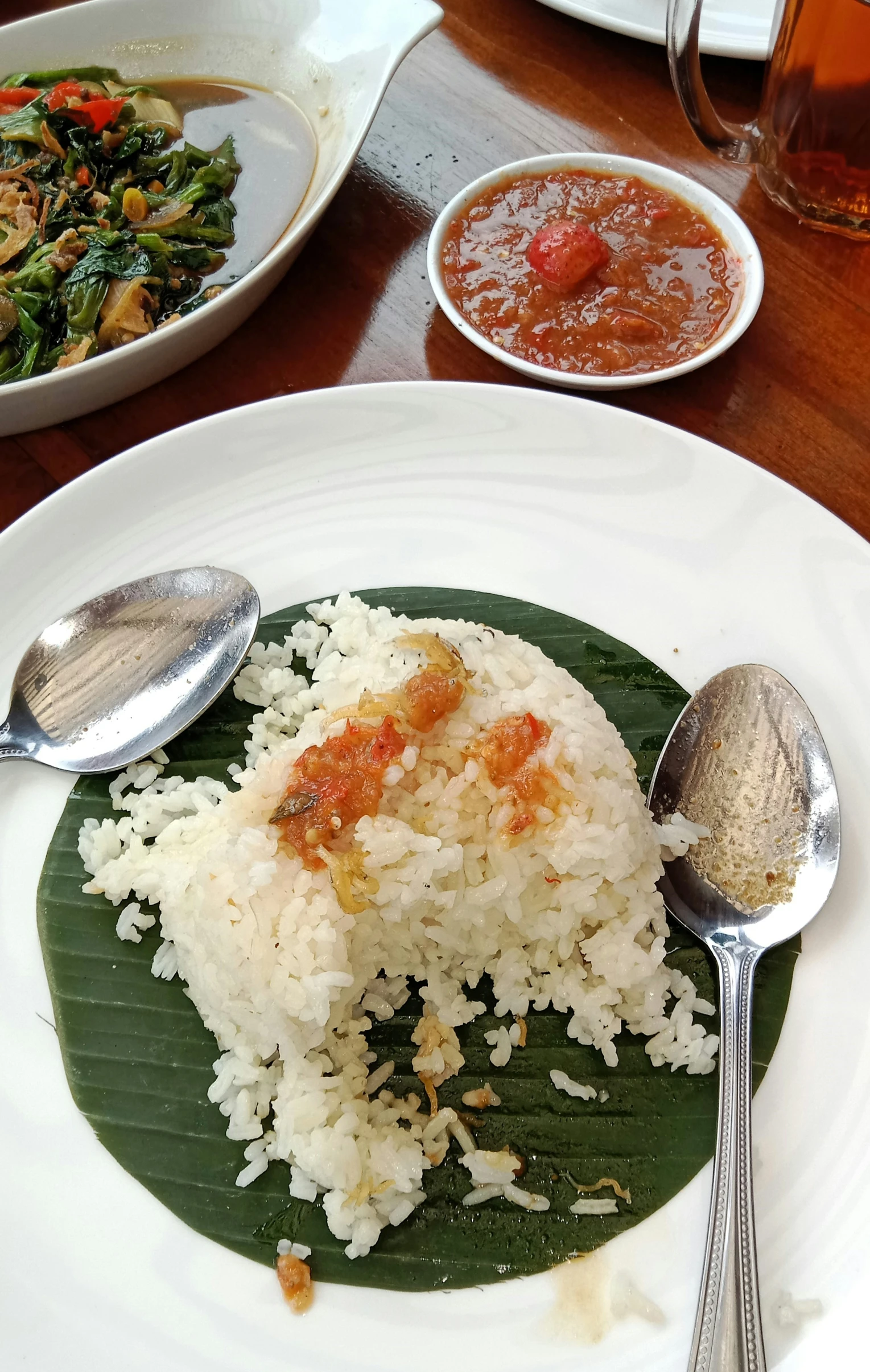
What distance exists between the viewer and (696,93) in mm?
2701

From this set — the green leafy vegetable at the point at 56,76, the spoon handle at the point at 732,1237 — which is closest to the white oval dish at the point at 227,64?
the green leafy vegetable at the point at 56,76

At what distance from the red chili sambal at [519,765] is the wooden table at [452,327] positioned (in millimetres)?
1047

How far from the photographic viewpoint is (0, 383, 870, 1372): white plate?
1455 mm

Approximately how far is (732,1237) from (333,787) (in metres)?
0.96

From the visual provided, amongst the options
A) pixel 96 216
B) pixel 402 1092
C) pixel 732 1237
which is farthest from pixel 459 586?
pixel 96 216

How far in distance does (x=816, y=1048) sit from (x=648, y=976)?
0.97 ft

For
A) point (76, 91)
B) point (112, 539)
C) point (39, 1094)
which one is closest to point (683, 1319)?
point (39, 1094)

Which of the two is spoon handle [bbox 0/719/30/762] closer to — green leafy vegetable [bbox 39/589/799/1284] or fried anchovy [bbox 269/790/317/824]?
green leafy vegetable [bbox 39/589/799/1284]

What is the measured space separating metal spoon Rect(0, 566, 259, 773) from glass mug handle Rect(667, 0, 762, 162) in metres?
1.90

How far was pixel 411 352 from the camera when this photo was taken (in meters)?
2.77

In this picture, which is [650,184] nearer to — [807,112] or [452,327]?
[807,112]

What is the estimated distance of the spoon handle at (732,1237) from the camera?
133cm

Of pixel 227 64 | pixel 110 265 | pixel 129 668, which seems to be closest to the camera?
pixel 129 668

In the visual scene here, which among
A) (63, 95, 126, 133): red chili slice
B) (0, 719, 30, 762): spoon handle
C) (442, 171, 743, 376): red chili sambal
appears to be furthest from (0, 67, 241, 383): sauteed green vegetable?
(0, 719, 30, 762): spoon handle
